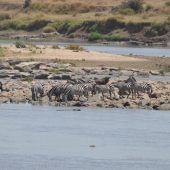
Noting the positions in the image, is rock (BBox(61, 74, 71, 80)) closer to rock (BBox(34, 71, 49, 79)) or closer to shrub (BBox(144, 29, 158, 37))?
rock (BBox(34, 71, 49, 79))

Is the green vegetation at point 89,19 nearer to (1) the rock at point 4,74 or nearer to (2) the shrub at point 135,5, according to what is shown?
(2) the shrub at point 135,5

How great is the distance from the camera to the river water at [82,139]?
21.9 metres

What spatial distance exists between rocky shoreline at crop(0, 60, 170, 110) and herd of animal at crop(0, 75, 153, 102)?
0.70ft

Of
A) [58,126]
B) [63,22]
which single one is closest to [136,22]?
[63,22]

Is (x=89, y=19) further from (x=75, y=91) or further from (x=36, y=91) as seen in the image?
(x=75, y=91)

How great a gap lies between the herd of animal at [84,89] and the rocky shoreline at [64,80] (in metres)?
0.21

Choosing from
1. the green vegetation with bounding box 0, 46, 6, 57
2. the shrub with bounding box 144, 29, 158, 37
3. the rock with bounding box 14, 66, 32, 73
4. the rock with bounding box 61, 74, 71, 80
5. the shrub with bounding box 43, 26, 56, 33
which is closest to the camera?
the rock with bounding box 61, 74, 71, 80

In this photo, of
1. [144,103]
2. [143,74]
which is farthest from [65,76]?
[144,103]

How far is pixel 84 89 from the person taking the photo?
3331 centimetres

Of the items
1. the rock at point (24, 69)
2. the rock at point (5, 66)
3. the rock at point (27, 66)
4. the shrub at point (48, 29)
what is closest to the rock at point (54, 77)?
the rock at point (24, 69)

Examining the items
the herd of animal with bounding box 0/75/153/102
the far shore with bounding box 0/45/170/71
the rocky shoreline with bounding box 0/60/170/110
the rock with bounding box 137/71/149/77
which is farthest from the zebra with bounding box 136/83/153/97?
the far shore with bounding box 0/45/170/71

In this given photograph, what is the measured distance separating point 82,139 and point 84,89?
26.9 ft

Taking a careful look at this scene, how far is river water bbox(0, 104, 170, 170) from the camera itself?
71.9 feet

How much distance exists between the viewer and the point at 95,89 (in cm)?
3400
